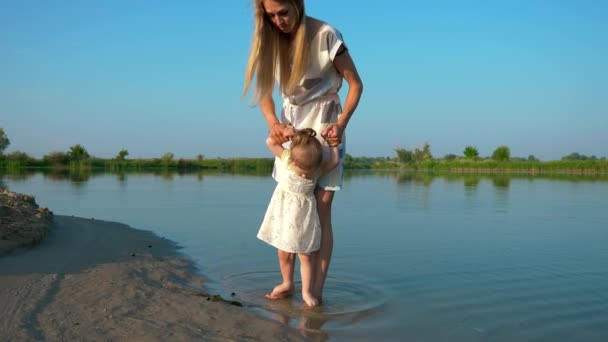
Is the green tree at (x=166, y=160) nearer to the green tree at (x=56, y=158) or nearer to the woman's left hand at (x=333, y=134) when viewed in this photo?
the green tree at (x=56, y=158)

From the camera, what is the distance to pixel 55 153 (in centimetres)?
4884

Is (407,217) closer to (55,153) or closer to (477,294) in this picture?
(477,294)

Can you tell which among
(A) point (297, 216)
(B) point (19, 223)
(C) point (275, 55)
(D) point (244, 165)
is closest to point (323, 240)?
(A) point (297, 216)

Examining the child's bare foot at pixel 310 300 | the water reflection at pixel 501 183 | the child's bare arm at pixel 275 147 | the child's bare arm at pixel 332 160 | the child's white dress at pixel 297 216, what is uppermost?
the child's bare arm at pixel 275 147

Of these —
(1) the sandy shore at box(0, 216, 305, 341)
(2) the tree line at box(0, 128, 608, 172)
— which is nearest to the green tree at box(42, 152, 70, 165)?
(2) the tree line at box(0, 128, 608, 172)

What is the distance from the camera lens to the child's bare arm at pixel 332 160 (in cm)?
299

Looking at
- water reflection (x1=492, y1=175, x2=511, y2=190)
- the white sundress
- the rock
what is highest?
the white sundress

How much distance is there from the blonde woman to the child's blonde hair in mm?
90

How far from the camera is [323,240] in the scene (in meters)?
3.10

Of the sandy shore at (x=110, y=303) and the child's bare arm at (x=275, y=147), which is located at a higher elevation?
the child's bare arm at (x=275, y=147)

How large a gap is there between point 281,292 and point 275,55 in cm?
142

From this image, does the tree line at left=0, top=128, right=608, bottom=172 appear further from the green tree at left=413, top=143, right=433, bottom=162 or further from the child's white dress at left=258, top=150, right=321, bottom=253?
the child's white dress at left=258, top=150, right=321, bottom=253

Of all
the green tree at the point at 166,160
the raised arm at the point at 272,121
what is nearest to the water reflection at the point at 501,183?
the raised arm at the point at 272,121

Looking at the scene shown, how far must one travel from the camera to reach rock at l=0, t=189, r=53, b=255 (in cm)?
362
